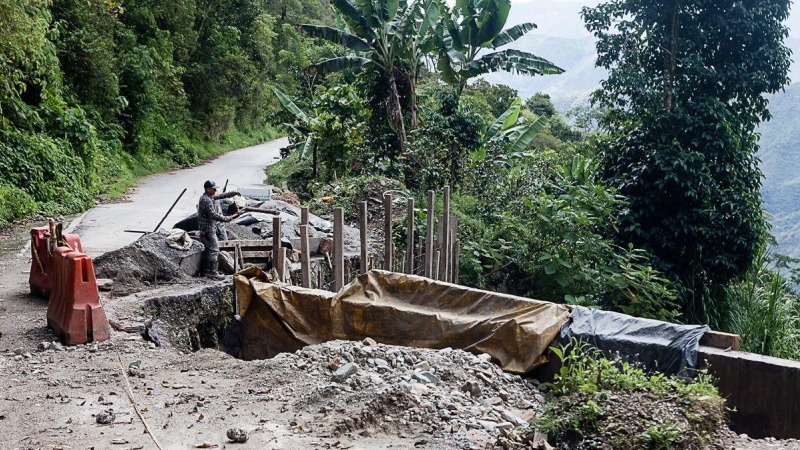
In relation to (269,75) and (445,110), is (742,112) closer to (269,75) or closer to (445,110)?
(445,110)

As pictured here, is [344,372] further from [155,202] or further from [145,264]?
[155,202]

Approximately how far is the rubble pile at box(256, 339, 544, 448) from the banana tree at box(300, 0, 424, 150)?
482 inches

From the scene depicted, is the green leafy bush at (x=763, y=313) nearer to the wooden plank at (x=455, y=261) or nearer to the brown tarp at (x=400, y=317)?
the wooden plank at (x=455, y=261)

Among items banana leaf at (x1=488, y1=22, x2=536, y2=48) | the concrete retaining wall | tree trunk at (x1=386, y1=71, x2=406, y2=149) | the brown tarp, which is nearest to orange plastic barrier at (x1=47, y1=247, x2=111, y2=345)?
the brown tarp

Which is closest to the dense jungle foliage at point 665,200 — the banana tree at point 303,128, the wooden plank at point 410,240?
the wooden plank at point 410,240

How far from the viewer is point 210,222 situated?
1162 cm

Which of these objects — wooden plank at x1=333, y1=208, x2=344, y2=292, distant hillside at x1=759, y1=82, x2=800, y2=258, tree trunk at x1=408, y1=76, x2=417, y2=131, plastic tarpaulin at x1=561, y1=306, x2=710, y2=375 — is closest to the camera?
plastic tarpaulin at x1=561, y1=306, x2=710, y2=375

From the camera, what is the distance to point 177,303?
10.6 m

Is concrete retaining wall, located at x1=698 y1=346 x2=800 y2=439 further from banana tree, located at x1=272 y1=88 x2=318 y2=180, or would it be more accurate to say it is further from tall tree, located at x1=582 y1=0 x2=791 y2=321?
banana tree, located at x1=272 y1=88 x2=318 y2=180

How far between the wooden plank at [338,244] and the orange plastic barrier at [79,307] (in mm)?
2951

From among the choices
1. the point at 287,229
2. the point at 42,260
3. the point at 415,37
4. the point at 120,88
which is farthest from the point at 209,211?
the point at 120,88

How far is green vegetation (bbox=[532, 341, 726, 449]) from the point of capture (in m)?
5.55

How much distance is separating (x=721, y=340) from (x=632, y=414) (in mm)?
2116

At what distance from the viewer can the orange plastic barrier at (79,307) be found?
8523 millimetres
